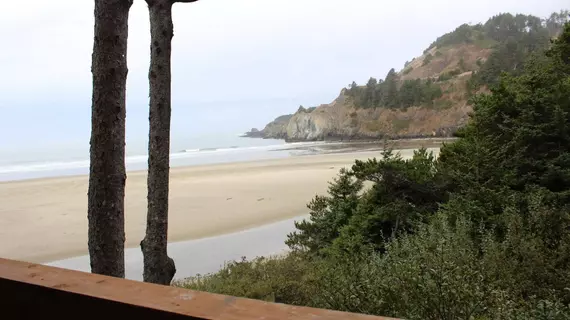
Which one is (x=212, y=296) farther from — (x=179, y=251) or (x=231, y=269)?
(x=179, y=251)

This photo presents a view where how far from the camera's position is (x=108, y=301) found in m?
1.13

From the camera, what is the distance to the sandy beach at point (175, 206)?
12.6 metres

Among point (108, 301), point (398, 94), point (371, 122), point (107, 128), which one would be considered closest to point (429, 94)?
point (398, 94)

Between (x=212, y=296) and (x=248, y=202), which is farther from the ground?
(x=212, y=296)

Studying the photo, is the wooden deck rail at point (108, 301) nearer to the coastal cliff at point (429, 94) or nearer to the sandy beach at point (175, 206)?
the sandy beach at point (175, 206)

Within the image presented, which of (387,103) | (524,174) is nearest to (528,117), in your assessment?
(524,174)

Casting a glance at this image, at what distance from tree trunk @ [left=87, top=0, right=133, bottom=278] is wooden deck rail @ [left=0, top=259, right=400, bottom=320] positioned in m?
1.17

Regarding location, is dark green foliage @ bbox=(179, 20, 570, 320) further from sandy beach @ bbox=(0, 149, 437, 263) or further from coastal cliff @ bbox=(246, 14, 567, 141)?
coastal cliff @ bbox=(246, 14, 567, 141)

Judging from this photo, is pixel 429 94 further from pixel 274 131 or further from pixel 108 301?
pixel 108 301

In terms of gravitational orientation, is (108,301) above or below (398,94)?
below

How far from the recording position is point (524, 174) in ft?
21.3

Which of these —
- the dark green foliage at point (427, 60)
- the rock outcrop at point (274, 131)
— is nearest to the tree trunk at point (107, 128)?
the rock outcrop at point (274, 131)

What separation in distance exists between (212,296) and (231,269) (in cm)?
675

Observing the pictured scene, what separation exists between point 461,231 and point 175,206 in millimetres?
13846
